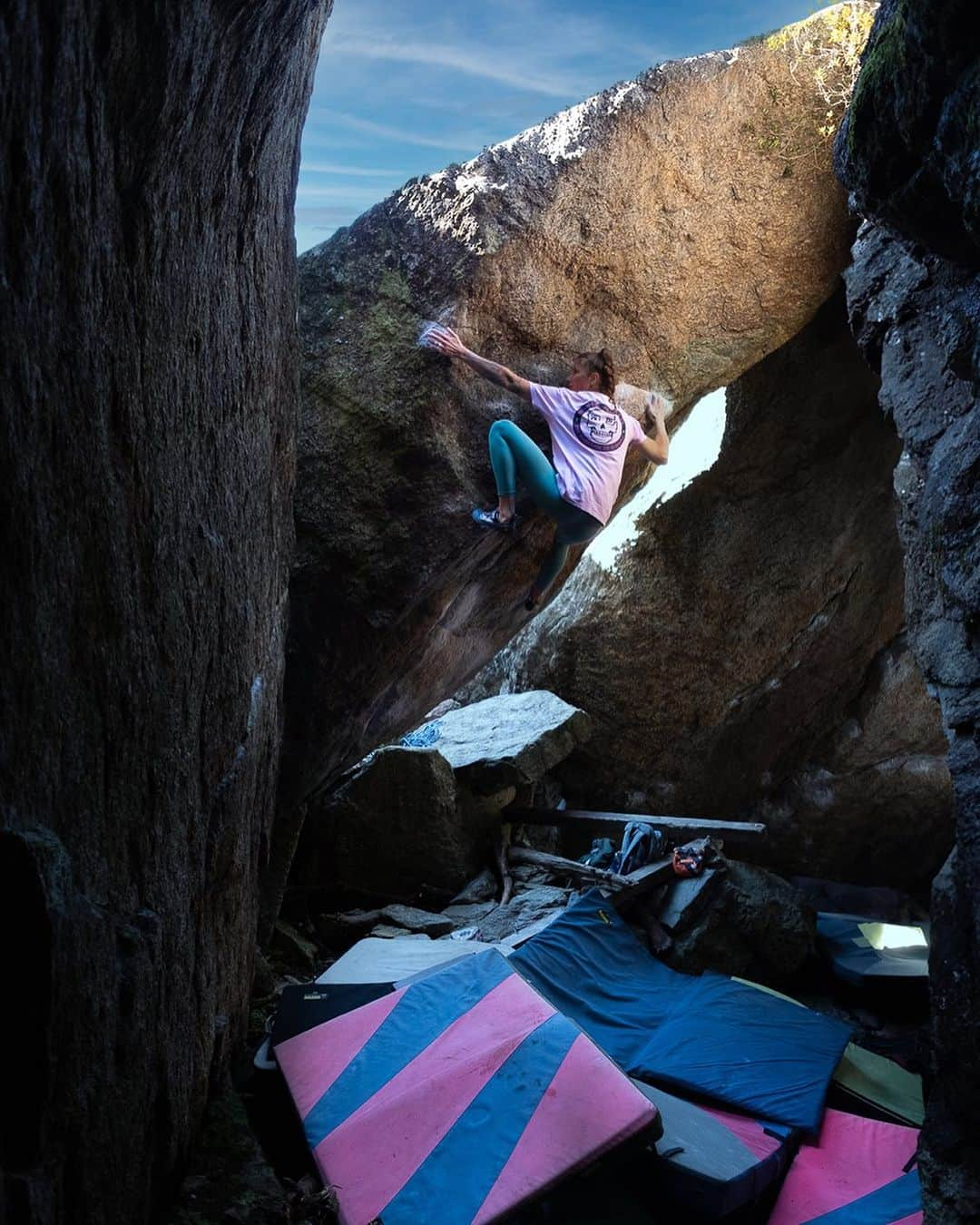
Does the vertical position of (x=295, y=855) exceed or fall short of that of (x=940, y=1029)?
it falls short

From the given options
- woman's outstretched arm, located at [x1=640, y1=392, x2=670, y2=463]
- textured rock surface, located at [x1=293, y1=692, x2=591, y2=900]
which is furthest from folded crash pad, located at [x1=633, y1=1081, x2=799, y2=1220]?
woman's outstretched arm, located at [x1=640, y1=392, x2=670, y2=463]

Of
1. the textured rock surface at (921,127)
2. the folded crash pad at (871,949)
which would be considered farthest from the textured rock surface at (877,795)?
the textured rock surface at (921,127)

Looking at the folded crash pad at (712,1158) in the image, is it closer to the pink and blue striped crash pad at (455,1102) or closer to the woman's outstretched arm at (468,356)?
the pink and blue striped crash pad at (455,1102)

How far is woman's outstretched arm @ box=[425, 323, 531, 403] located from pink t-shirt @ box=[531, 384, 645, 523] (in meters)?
0.11

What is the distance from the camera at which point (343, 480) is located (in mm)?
5285

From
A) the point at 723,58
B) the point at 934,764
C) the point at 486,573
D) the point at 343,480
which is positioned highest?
the point at 723,58

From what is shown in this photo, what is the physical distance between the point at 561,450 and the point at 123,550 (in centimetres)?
324

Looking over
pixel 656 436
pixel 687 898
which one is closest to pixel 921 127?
pixel 656 436

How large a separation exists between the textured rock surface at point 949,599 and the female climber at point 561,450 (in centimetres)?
153

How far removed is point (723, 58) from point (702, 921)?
18.3 feet

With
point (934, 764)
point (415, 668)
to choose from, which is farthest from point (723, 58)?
point (934, 764)

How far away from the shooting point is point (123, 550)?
2.45m

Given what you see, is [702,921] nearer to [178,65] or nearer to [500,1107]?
[500,1107]

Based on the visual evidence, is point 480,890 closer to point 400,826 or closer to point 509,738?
point 400,826
